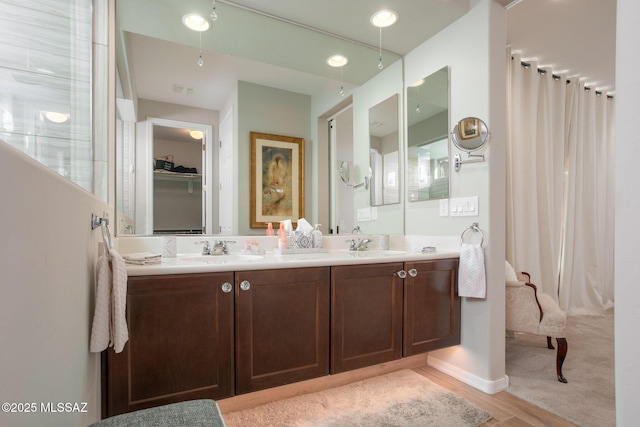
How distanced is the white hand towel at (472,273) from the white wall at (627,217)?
139cm

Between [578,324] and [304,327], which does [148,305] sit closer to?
[304,327]

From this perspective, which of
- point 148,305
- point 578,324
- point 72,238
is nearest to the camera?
point 72,238

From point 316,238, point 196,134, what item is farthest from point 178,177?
point 316,238

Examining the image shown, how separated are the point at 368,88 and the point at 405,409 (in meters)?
2.32

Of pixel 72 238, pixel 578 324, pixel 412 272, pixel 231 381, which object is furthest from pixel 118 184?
pixel 578 324

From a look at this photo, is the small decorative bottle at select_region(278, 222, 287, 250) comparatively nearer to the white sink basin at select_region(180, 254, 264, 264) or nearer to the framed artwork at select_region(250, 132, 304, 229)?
the framed artwork at select_region(250, 132, 304, 229)

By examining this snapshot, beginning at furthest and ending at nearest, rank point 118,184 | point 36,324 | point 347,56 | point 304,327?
point 347,56 < point 118,184 < point 304,327 < point 36,324

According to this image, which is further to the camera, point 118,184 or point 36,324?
point 118,184

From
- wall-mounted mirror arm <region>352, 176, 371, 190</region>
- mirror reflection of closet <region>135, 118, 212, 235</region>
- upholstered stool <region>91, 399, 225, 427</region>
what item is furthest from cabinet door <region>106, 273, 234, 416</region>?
wall-mounted mirror arm <region>352, 176, 371, 190</region>

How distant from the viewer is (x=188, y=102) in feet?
6.61

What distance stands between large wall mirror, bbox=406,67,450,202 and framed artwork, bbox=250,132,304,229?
0.92 m

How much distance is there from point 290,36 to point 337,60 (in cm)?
42

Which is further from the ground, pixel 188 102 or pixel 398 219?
pixel 188 102

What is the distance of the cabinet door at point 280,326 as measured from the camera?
1.49m
